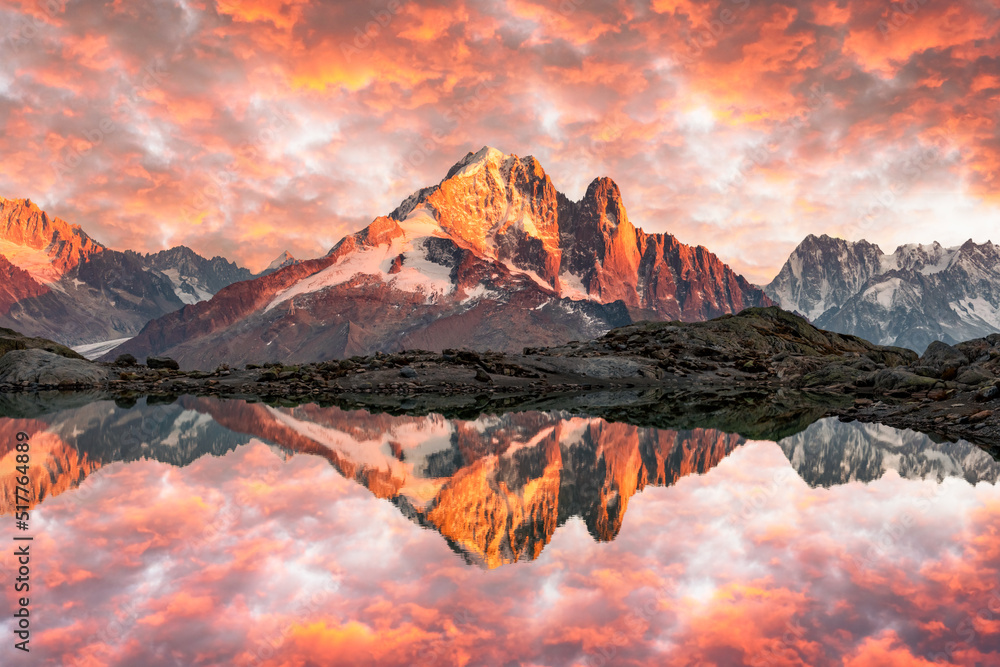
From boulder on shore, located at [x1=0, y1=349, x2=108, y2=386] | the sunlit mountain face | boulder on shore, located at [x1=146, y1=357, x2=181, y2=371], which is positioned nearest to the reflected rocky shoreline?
the sunlit mountain face

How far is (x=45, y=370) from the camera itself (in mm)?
67312

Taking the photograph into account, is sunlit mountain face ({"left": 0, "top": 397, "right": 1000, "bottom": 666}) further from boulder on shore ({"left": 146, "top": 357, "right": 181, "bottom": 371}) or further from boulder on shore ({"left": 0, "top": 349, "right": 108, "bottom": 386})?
boulder on shore ({"left": 146, "top": 357, "right": 181, "bottom": 371})

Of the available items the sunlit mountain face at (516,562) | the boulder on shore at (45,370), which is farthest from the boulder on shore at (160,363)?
the sunlit mountain face at (516,562)

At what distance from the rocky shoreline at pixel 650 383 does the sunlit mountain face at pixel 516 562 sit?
1427cm

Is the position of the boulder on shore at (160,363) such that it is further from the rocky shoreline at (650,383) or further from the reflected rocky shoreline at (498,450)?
the reflected rocky shoreline at (498,450)

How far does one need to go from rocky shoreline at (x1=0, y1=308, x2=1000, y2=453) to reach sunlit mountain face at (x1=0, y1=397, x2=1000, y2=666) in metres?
14.3

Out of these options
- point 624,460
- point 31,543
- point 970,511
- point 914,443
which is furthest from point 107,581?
point 914,443

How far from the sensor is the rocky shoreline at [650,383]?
4059 centimetres

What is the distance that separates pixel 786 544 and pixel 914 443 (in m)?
19.5

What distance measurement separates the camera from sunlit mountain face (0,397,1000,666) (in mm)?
9297

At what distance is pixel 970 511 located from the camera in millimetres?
16719

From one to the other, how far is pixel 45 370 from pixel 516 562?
71.9m

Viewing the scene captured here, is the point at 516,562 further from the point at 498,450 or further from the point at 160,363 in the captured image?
the point at 160,363

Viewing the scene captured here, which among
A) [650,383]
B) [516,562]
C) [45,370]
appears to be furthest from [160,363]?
[516,562]
